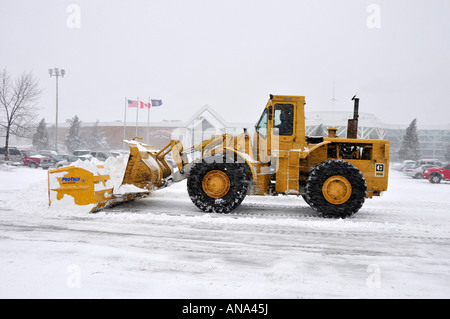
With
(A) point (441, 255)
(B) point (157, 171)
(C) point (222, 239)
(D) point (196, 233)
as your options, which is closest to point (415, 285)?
(A) point (441, 255)

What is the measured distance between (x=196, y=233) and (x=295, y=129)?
340 cm

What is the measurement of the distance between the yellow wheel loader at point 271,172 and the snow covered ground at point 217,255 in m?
0.42

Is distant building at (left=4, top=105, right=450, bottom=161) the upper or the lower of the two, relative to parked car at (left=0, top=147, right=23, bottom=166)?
upper

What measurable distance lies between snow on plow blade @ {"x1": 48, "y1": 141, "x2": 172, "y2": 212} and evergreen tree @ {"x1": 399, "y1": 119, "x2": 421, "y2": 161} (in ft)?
169

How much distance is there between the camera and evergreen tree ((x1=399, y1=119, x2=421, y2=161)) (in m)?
50.2

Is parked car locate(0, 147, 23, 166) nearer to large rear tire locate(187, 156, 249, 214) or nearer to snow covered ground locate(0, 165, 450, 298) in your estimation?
snow covered ground locate(0, 165, 450, 298)

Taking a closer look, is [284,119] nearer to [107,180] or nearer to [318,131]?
[107,180]

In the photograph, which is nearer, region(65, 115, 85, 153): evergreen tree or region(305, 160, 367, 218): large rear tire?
region(305, 160, 367, 218): large rear tire

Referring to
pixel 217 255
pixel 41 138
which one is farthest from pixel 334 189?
pixel 41 138

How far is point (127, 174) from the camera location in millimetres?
7602

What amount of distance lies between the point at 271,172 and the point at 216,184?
1.29 m

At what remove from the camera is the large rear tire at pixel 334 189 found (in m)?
6.98

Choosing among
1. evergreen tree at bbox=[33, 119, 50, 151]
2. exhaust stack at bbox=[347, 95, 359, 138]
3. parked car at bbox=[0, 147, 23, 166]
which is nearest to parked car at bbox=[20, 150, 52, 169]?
parked car at bbox=[0, 147, 23, 166]
